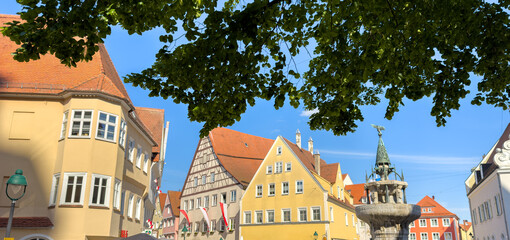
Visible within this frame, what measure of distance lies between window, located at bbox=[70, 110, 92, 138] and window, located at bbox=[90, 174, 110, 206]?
1977 millimetres

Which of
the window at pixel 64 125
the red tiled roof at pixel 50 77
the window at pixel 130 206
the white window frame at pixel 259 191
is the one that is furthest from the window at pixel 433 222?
the window at pixel 64 125

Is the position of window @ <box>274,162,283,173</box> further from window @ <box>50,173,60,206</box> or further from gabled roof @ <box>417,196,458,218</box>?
gabled roof @ <box>417,196,458,218</box>

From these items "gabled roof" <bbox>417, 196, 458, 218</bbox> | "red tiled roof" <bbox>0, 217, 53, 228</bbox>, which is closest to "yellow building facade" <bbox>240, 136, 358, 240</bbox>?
"red tiled roof" <bbox>0, 217, 53, 228</bbox>

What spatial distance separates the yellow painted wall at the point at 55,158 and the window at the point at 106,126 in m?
0.19

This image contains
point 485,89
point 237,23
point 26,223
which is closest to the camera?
point 237,23

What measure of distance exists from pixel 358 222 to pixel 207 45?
4397 centimetres

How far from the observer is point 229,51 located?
595cm

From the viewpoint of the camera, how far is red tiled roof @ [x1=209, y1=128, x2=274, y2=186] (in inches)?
1692

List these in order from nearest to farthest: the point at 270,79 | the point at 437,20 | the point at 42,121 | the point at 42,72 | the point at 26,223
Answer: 1. the point at 437,20
2. the point at 270,79
3. the point at 26,223
4. the point at 42,121
5. the point at 42,72

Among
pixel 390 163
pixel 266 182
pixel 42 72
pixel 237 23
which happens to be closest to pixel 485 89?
pixel 237 23

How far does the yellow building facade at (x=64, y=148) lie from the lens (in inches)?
677

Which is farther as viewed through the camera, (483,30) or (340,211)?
(340,211)

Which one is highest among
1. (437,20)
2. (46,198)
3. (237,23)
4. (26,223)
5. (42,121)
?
(42,121)

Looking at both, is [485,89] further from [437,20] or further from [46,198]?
[46,198]
